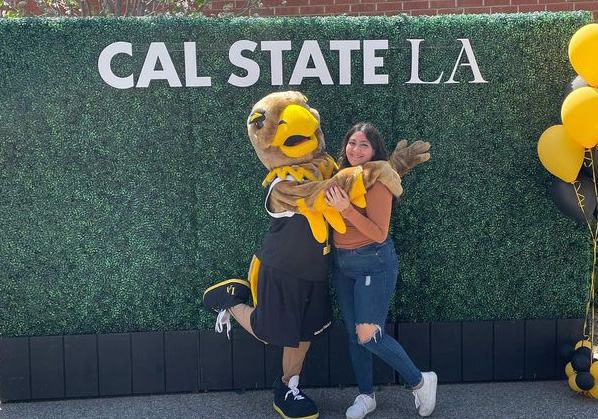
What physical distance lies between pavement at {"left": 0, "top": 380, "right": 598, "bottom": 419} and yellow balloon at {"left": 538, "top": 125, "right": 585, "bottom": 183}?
1333mm

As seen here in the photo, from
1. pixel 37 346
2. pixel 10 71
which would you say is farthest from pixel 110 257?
pixel 10 71

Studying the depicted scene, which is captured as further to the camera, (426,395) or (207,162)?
(207,162)

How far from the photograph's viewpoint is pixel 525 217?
480 centimetres

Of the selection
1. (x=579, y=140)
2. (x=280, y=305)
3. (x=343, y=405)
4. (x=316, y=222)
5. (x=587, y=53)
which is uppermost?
(x=587, y=53)

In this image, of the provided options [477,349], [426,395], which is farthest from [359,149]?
[477,349]

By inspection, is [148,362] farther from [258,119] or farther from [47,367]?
[258,119]

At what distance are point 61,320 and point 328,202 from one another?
1.89 metres

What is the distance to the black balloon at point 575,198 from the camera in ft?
14.5

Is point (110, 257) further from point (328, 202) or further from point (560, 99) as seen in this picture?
point (560, 99)

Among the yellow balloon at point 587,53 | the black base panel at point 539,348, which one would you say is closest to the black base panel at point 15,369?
the black base panel at point 539,348

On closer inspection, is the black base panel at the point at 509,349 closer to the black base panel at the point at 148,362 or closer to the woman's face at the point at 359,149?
the woman's face at the point at 359,149

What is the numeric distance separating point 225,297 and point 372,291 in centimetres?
86

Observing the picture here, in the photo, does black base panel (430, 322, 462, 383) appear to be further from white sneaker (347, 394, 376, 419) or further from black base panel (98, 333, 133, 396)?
black base panel (98, 333, 133, 396)

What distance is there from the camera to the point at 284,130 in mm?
4047
